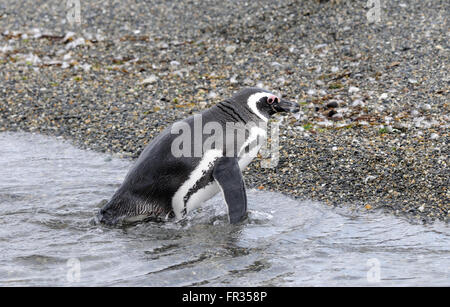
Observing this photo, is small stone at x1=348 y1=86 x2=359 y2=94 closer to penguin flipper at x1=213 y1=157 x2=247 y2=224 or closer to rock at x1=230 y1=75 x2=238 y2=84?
rock at x1=230 y1=75 x2=238 y2=84

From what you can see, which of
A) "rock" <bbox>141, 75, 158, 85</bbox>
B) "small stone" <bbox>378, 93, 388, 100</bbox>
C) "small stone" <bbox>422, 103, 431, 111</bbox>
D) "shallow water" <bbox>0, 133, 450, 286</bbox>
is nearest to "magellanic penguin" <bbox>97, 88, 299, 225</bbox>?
"shallow water" <bbox>0, 133, 450, 286</bbox>

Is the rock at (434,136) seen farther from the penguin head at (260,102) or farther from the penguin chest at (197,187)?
the penguin chest at (197,187)

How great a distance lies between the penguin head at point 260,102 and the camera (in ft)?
19.0

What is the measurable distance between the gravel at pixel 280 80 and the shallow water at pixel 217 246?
464 millimetres

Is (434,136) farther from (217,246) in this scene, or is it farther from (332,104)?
(217,246)

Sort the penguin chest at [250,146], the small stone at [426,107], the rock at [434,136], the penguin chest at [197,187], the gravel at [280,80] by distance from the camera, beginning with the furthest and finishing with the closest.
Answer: the small stone at [426,107], the rock at [434,136], the gravel at [280,80], the penguin chest at [250,146], the penguin chest at [197,187]

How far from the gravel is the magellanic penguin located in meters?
0.98

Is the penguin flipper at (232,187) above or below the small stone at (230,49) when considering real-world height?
below

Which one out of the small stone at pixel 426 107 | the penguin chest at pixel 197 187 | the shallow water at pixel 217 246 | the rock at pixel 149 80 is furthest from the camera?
the rock at pixel 149 80

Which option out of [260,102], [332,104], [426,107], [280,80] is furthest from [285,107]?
[280,80]

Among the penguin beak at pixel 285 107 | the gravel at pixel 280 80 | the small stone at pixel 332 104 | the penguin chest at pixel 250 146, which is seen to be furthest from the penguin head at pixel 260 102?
the small stone at pixel 332 104

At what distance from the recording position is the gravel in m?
6.25

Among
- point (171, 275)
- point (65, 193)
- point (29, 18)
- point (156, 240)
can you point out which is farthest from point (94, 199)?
point (29, 18)
